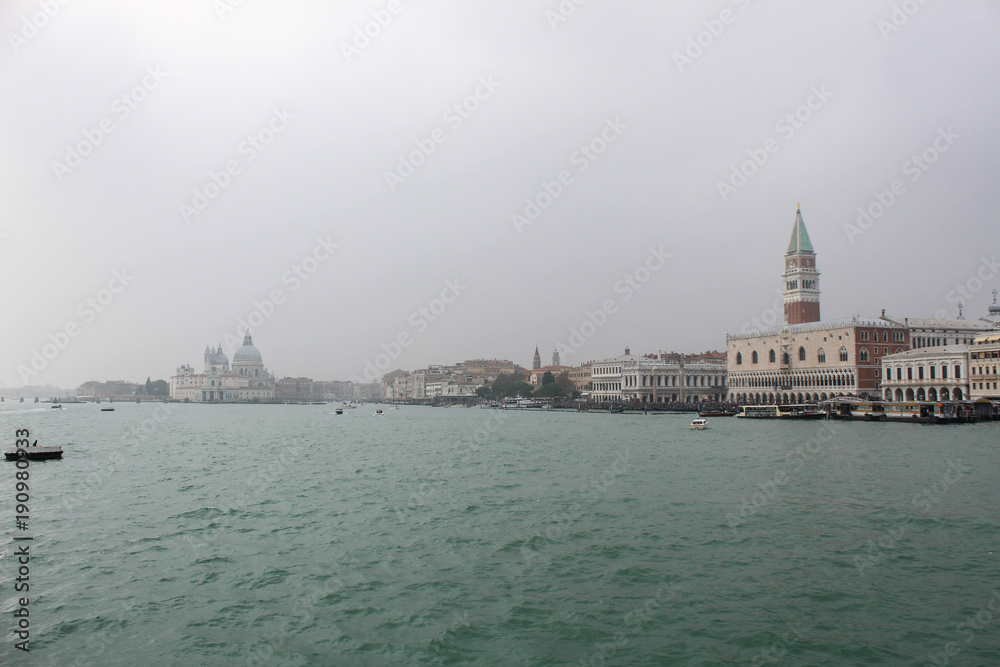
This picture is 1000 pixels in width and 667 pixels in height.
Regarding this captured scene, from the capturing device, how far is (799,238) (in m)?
71.0

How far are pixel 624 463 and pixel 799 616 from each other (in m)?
13.7

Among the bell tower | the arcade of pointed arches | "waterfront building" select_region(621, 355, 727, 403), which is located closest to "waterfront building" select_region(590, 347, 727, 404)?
"waterfront building" select_region(621, 355, 727, 403)

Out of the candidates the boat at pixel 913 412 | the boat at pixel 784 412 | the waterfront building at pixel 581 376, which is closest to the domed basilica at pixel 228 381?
the waterfront building at pixel 581 376

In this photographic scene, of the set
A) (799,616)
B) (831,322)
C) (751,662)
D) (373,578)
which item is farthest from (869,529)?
(831,322)

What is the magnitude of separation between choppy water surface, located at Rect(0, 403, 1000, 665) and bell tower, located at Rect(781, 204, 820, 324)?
5412 centimetres

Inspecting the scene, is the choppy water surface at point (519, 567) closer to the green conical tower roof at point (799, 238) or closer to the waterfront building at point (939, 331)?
the waterfront building at point (939, 331)

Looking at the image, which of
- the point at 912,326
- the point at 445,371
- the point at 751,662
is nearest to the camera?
the point at 751,662

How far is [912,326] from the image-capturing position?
57719 mm

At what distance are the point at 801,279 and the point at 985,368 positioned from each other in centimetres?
2648

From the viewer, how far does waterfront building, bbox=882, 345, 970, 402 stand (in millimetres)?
47219

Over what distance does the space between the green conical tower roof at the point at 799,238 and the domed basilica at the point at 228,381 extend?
415 feet

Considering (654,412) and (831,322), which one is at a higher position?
(831,322)

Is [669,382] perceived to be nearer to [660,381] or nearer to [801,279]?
[660,381]

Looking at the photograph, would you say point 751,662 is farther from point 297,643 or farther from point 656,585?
point 297,643
